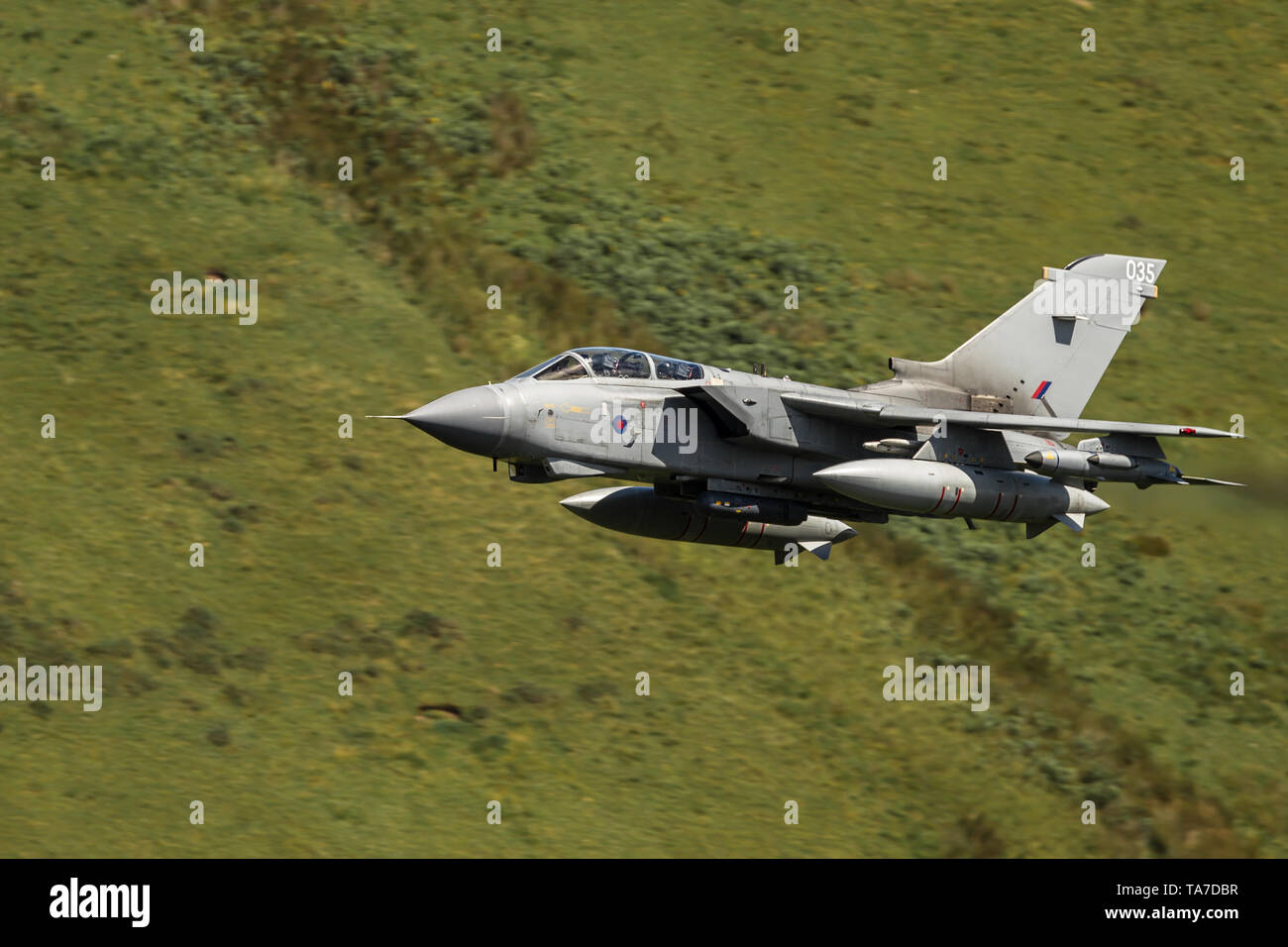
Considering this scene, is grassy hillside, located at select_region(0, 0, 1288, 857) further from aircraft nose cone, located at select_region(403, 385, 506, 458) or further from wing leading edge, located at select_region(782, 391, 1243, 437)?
aircraft nose cone, located at select_region(403, 385, 506, 458)

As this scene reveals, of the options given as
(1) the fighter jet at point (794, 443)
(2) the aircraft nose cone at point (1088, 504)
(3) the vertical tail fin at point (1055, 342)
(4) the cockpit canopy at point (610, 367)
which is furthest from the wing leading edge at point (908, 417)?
(3) the vertical tail fin at point (1055, 342)

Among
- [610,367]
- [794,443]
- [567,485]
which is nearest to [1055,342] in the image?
[794,443]

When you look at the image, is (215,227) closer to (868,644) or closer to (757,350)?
(757,350)

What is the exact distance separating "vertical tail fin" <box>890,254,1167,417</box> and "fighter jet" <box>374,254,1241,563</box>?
0.05 metres

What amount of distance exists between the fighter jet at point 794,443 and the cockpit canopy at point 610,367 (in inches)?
0.9

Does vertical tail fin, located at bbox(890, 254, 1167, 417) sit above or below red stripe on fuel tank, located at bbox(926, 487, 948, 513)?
above

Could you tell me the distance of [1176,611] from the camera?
37188mm

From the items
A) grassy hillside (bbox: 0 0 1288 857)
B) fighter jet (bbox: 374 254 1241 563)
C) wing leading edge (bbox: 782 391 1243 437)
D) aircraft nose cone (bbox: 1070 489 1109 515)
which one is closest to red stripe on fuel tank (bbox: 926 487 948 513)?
fighter jet (bbox: 374 254 1241 563)

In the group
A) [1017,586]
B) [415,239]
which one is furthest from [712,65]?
[1017,586]

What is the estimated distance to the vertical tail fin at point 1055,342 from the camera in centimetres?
2789

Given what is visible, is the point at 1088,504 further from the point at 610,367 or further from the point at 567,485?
the point at 567,485

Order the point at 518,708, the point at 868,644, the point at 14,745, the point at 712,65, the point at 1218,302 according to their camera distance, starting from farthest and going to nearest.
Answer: the point at 712,65 → the point at 1218,302 → the point at 868,644 → the point at 518,708 → the point at 14,745

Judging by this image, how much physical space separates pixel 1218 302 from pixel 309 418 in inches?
1026

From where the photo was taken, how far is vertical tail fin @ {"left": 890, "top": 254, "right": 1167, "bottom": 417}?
27891mm
